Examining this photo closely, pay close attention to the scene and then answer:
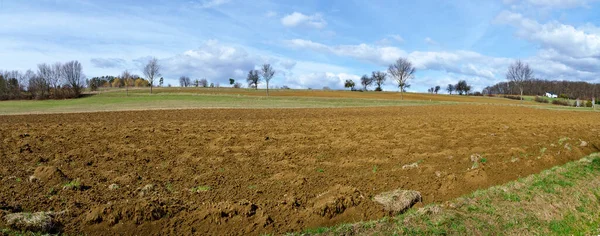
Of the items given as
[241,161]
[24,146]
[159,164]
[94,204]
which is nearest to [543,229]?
[241,161]

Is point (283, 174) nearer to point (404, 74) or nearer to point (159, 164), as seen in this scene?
point (159, 164)

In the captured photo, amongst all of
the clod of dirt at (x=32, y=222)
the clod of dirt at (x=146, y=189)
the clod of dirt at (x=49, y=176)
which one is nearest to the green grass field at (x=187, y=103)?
the clod of dirt at (x=49, y=176)

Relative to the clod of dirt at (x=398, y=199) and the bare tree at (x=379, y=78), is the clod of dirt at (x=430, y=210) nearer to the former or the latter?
the clod of dirt at (x=398, y=199)

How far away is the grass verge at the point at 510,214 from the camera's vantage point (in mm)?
6773

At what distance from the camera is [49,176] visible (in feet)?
30.5

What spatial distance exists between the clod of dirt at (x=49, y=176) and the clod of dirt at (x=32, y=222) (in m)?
2.24

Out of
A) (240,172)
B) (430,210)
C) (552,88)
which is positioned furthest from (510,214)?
(552,88)

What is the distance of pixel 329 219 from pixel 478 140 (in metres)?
11.2

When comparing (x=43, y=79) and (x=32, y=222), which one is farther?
(x=43, y=79)

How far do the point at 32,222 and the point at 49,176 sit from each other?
Result: 3004 millimetres

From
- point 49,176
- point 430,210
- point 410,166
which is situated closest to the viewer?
point 430,210

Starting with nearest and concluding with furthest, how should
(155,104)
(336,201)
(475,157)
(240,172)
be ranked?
Answer: 1. (336,201)
2. (240,172)
3. (475,157)
4. (155,104)

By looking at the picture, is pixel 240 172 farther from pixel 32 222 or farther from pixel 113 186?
pixel 32 222

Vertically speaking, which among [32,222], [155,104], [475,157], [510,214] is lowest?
[510,214]
